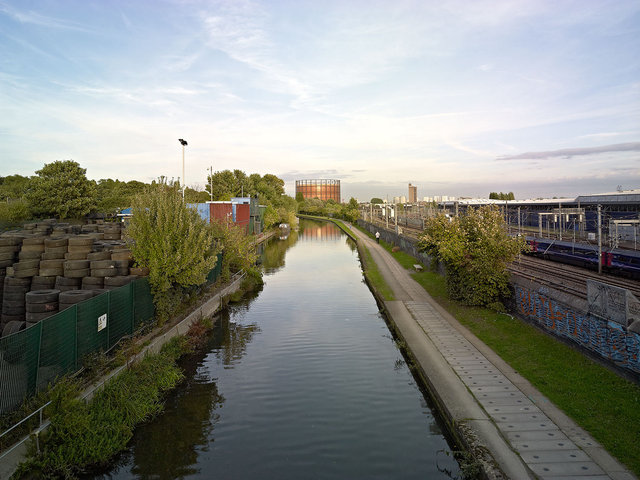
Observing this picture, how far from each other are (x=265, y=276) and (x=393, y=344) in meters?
19.4

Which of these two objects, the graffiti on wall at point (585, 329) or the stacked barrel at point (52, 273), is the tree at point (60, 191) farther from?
the graffiti on wall at point (585, 329)

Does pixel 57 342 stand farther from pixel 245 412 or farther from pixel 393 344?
pixel 393 344

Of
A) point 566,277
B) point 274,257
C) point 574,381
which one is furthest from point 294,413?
point 274,257

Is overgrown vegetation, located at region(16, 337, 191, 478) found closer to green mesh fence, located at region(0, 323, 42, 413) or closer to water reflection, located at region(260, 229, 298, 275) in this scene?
green mesh fence, located at region(0, 323, 42, 413)

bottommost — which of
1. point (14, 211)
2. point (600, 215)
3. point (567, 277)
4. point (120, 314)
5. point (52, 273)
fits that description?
point (567, 277)

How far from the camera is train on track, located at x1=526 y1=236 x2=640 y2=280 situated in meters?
24.4

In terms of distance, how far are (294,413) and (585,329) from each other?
30.4 ft

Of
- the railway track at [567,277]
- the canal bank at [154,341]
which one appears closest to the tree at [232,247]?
the canal bank at [154,341]

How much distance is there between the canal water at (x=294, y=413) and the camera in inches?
372

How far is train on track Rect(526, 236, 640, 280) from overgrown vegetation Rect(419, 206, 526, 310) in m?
8.89

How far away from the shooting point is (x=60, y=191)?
171 feet

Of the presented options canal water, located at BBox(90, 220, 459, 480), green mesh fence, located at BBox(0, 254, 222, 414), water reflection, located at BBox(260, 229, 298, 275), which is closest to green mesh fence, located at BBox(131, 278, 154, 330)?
green mesh fence, located at BBox(0, 254, 222, 414)

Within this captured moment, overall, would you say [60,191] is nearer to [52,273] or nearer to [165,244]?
[52,273]

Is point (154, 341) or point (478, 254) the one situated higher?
point (478, 254)
